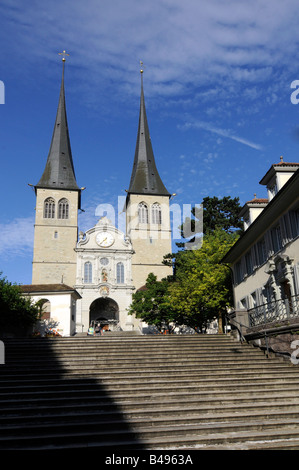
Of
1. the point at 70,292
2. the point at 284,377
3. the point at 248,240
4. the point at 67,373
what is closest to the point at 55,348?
the point at 67,373

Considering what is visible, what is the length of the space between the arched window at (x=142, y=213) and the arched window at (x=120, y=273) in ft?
32.7

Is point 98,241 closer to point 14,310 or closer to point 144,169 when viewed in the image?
point 144,169

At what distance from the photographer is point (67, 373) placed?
11.8 m

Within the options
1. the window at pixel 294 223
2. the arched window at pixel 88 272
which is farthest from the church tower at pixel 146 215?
the window at pixel 294 223

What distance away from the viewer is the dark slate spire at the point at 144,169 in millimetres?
61250

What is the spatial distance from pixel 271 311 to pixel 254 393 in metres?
6.69

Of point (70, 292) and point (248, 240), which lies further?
point (70, 292)

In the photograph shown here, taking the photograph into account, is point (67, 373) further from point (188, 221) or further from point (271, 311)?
point (188, 221)

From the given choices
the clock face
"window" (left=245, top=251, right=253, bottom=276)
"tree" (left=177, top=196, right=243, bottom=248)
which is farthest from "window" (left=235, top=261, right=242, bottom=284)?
the clock face

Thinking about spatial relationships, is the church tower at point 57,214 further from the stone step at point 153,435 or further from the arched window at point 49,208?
the stone step at point 153,435

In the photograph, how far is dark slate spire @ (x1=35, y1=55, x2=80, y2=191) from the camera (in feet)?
192

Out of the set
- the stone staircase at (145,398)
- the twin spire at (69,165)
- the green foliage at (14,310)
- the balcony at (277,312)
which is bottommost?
the stone staircase at (145,398)

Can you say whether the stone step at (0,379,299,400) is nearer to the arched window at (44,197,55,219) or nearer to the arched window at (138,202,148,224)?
the arched window at (44,197,55,219)
